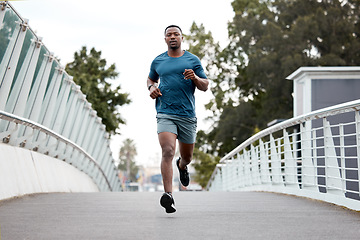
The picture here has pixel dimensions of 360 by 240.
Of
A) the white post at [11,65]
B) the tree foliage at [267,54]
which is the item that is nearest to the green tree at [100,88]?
Result: the tree foliage at [267,54]

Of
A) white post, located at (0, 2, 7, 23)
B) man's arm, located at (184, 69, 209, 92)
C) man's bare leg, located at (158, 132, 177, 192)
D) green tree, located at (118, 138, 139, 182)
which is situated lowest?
man's bare leg, located at (158, 132, 177, 192)

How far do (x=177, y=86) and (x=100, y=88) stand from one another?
105ft

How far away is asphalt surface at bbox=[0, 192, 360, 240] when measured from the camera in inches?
213

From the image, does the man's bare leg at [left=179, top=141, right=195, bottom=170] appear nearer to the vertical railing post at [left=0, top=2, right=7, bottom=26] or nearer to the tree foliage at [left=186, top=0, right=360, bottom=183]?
the vertical railing post at [left=0, top=2, right=7, bottom=26]

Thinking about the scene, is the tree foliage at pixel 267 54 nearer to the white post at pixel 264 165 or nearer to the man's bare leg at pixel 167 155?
the white post at pixel 264 165

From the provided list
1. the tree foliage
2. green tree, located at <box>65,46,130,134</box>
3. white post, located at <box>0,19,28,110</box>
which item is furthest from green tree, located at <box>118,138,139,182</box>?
white post, located at <box>0,19,28,110</box>

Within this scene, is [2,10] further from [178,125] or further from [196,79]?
[196,79]

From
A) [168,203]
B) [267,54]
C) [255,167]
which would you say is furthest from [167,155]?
[267,54]

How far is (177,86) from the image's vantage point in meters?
7.21

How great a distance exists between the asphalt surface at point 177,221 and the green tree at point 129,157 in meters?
156

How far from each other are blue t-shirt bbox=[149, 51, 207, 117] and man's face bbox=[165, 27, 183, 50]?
0.13 meters

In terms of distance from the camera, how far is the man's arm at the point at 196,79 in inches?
275

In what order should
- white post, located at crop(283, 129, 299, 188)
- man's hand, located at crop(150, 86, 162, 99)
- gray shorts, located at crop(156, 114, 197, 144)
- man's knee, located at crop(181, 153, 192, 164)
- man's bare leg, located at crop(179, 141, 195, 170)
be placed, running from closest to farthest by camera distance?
man's hand, located at crop(150, 86, 162, 99) < gray shorts, located at crop(156, 114, 197, 144) < man's bare leg, located at crop(179, 141, 195, 170) < man's knee, located at crop(181, 153, 192, 164) < white post, located at crop(283, 129, 299, 188)

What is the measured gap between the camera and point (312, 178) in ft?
32.6
